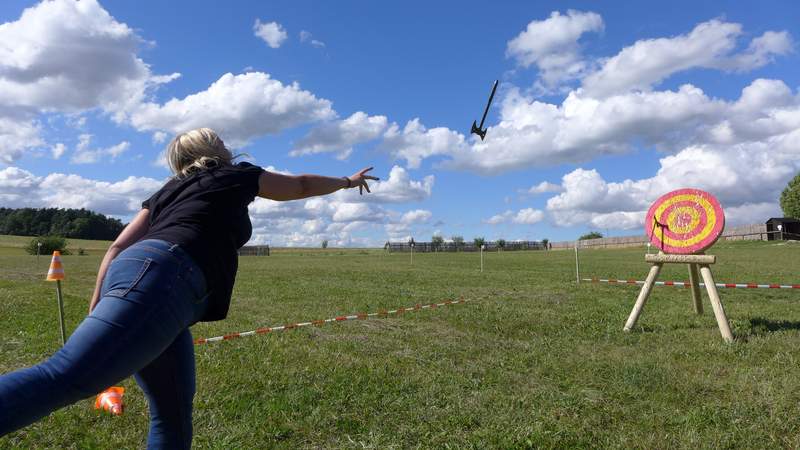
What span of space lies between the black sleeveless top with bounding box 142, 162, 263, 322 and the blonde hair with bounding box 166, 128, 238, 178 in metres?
0.09

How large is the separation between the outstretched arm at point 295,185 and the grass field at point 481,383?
207cm

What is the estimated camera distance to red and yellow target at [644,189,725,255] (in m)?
7.85

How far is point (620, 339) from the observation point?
745 centimetres

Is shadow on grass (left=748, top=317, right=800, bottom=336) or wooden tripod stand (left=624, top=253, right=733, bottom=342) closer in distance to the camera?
wooden tripod stand (left=624, top=253, right=733, bottom=342)

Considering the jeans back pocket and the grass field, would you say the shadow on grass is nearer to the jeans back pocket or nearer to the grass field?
the grass field

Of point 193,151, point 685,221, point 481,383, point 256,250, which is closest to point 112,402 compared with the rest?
point 193,151

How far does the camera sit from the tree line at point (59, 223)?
105 m

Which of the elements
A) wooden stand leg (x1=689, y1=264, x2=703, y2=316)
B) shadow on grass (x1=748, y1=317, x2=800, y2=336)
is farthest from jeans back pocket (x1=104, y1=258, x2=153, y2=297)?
wooden stand leg (x1=689, y1=264, x2=703, y2=316)

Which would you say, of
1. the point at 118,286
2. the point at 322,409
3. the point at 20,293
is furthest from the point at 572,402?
the point at 20,293

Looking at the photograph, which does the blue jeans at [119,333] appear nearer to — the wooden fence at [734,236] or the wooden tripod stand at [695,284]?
the wooden tripod stand at [695,284]

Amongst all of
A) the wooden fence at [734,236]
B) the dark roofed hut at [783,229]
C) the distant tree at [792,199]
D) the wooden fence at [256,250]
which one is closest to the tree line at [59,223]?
the wooden fence at [256,250]

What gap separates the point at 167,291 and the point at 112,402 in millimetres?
3189

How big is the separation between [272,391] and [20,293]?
12.3 metres

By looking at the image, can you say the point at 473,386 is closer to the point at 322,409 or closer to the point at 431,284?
the point at 322,409
